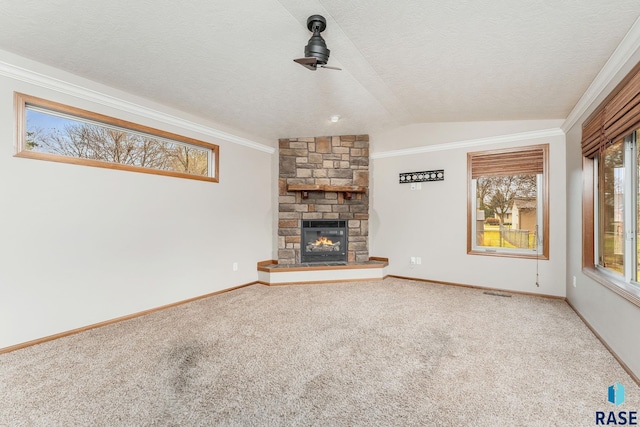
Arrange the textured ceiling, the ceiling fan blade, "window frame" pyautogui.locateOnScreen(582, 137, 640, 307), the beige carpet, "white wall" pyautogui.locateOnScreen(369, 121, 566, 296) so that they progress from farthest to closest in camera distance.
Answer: "white wall" pyautogui.locateOnScreen(369, 121, 566, 296) < "window frame" pyautogui.locateOnScreen(582, 137, 640, 307) < the ceiling fan blade < the textured ceiling < the beige carpet

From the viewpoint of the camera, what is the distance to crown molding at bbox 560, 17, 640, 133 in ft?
6.10

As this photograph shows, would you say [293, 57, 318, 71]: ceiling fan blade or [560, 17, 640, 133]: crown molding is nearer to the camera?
[560, 17, 640, 133]: crown molding

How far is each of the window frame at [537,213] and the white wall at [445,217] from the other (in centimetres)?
6

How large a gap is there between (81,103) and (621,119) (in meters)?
4.71

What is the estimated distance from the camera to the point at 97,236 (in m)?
2.90

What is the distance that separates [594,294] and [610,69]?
2.00 metres

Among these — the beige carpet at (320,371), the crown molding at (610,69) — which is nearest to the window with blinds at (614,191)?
the crown molding at (610,69)

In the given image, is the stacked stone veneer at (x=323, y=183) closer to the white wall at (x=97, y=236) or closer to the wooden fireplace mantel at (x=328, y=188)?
the wooden fireplace mantel at (x=328, y=188)

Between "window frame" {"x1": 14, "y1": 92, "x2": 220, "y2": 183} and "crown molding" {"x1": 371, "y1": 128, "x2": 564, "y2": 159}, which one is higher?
"crown molding" {"x1": 371, "y1": 128, "x2": 564, "y2": 159}

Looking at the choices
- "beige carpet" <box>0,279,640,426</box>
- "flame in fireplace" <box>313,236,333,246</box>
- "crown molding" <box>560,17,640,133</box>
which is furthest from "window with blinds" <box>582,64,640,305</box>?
"flame in fireplace" <box>313,236,333,246</box>

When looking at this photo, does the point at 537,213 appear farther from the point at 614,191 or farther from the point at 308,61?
the point at 308,61

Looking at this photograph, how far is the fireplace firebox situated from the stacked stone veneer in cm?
10

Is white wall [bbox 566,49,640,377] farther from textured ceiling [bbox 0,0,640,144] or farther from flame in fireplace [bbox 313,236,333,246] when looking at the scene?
flame in fireplace [bbox 313,236,333,246]

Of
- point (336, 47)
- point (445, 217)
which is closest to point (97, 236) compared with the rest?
point (336, 47)
